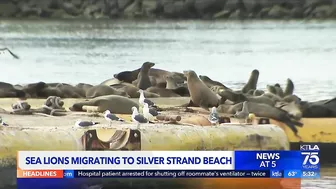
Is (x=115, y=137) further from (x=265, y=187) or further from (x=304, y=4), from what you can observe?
(x=304, y=4)

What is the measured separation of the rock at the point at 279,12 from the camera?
10.9ft

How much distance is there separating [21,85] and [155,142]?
2.64ft

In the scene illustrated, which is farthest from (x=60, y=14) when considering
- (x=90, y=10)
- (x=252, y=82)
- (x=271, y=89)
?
(x=271, y=89)

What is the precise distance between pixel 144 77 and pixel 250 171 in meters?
0.77

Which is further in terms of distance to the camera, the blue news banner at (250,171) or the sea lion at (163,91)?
the sea lion at (163,91)

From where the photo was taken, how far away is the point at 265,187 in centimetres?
332

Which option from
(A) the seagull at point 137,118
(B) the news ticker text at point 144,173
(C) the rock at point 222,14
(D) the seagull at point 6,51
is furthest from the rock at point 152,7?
(B) the news ticker text at point 144,173

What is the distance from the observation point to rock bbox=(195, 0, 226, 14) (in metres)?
3.37

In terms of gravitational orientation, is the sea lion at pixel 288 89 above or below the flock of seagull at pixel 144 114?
above

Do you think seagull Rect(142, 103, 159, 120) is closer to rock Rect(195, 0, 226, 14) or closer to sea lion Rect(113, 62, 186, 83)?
sea lion Rect(113, 62, 186, 83)

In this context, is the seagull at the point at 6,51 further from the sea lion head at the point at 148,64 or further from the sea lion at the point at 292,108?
the sea lion at the point at 292,108

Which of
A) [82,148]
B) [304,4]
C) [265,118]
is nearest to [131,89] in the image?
[82,148]

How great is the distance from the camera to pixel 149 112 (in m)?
3.35

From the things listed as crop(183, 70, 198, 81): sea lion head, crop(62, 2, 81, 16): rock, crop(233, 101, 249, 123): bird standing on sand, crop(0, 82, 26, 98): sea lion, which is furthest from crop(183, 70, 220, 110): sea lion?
crop(0, 82, 26, 98): sea lion
